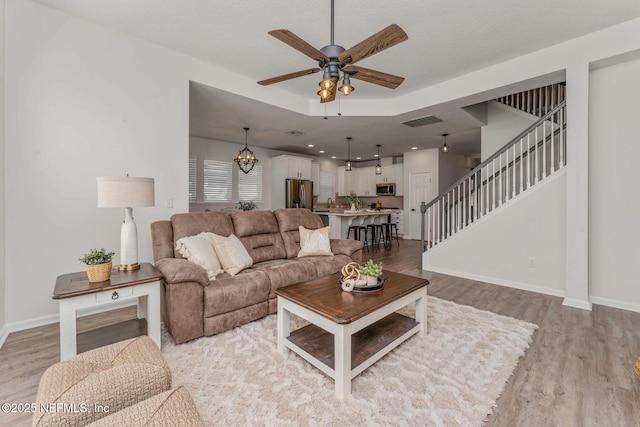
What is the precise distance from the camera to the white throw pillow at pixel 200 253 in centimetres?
264

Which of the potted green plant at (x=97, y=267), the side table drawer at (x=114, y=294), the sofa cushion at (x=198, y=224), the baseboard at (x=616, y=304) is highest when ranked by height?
the sofa cushion at (x=198, y=224)

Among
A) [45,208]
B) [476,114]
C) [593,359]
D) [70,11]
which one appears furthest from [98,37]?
[476,114]

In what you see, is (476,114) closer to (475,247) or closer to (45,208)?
(475,247)

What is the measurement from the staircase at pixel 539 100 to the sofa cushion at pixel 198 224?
5.42 m

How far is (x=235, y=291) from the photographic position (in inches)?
98.1

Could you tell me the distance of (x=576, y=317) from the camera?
2.88 metres

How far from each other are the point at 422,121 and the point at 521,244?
110 inches

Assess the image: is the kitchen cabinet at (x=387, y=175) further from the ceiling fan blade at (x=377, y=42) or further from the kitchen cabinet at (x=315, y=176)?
the ceiling fan blade at (x=377, y=42)

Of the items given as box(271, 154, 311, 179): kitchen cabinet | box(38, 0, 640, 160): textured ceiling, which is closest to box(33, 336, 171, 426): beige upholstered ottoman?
box(38, 0, 640, 160): textured ceiling

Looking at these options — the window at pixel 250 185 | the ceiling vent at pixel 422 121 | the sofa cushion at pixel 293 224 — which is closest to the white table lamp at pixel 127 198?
the sofa cushion at pixel 293 224

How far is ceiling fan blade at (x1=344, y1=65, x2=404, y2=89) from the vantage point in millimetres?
2289

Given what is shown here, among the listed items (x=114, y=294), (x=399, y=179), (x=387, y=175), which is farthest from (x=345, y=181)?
(x=114, y=294)

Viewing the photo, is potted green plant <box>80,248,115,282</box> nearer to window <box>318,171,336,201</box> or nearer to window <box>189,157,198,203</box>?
window <box>189,157,198,203</box>

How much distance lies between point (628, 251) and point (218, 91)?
5.35 metres
